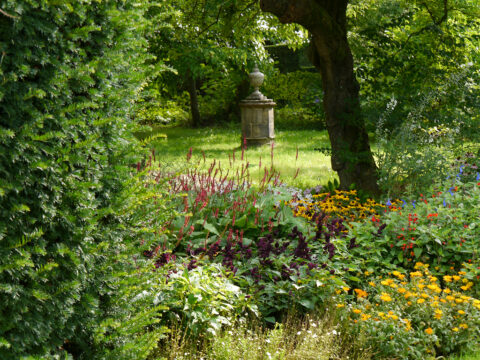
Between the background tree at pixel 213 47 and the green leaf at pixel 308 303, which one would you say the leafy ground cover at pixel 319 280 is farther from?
the background tree at pixel 213 47

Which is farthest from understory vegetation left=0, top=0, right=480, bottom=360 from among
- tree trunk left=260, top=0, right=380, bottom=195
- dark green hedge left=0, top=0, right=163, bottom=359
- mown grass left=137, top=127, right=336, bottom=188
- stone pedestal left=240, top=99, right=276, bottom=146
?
stone pedestal left=240, top=99, right=276, bottom=146

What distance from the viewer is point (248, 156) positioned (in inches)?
473

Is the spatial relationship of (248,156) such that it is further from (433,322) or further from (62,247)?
(62,247)

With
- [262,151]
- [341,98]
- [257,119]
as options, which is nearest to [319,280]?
[341,98]

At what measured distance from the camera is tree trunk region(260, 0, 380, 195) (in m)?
6.62

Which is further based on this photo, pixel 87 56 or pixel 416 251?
pixel 416 251

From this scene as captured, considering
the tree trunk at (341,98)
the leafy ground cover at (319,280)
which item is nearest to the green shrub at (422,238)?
the leafy ground cover at (319,280)

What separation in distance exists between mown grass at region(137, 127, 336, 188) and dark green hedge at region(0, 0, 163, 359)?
4743 millimetres

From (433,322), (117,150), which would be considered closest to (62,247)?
(117,150)

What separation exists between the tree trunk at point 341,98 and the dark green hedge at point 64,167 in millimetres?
4430

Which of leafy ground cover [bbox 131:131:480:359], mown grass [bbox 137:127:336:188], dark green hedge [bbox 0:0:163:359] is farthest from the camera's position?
mown grass [bbox 137:127:336:188]

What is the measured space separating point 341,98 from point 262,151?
5879mm

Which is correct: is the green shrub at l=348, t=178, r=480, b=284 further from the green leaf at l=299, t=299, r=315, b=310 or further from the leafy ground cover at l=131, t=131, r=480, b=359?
the green leaf at l=299, t=299, r=315, b=310

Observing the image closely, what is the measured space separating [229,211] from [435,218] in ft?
6.03
